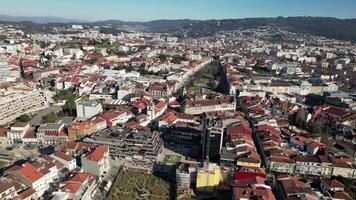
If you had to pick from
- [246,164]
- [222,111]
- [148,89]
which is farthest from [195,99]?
[246,164]

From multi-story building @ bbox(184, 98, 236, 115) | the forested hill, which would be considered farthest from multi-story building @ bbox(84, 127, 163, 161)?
the forested hill

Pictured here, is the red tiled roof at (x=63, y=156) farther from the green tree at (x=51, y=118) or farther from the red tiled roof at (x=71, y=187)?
the green tree at (x=51, y=118)

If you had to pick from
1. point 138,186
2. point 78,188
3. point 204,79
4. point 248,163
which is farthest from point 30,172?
point 204,79

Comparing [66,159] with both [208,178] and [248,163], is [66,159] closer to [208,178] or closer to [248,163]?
[208,178]

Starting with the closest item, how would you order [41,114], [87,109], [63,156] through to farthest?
[63,156] → [87,109] → [41,114]

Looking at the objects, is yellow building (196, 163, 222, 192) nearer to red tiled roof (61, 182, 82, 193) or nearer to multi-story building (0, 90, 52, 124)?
red tiled roof (61, 182, 82, 193)
